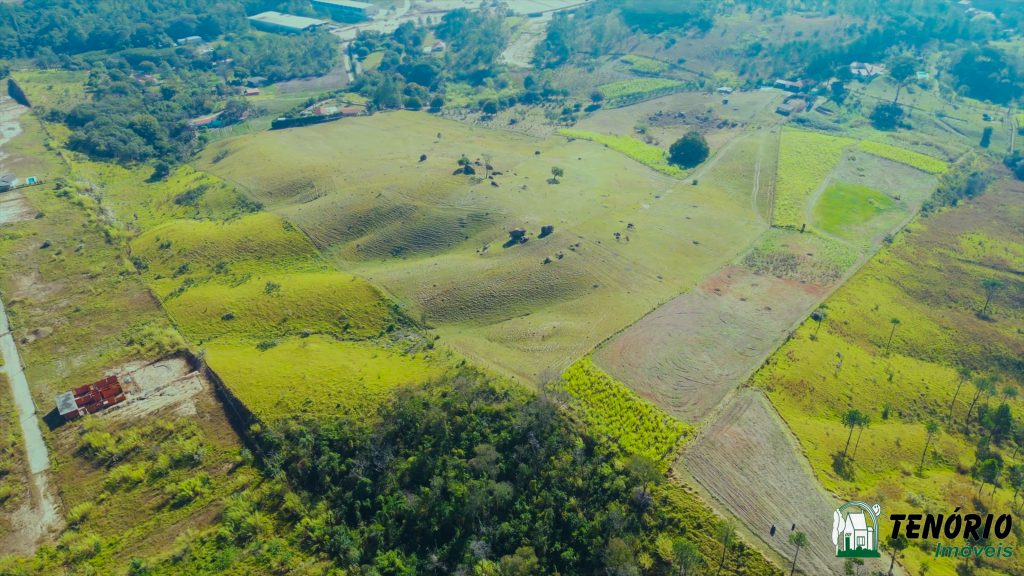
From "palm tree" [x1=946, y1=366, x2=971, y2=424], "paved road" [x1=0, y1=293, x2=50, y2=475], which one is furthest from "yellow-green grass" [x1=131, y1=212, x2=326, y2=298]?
"palm tree" [x1=946, y1=366, x2=971, y2=424]

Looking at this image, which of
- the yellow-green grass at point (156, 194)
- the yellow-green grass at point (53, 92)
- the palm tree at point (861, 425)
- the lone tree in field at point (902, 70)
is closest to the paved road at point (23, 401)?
the yellow-green grass at point (156, 194)

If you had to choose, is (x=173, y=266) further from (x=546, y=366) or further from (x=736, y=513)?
(x=736, y=513)

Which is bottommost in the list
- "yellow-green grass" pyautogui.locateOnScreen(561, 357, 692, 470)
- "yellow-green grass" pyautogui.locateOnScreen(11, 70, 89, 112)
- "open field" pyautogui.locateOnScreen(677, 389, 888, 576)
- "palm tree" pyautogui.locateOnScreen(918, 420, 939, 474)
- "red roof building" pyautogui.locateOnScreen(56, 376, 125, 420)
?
"palm tree" pyautogui.locateOnScreen(918, 420, 939, 474)

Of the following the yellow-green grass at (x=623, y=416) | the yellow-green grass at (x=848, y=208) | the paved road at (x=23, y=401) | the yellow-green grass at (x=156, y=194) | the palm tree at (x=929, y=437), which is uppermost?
the paved road at (x=23, y=401)

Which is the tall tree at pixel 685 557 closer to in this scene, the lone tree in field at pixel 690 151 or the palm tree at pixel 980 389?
the palm tree at pixel 980 389

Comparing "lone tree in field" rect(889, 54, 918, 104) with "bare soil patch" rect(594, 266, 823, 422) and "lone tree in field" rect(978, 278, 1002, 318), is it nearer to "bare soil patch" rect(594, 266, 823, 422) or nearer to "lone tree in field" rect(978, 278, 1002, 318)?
"lone tree in field" rect(978, 278, 1002, 318)

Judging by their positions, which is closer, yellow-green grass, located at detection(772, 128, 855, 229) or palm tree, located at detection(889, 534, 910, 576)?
palm tree, located at detection(889, 534, 910, 576)

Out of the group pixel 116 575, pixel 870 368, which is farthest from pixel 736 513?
pixel 116 575
